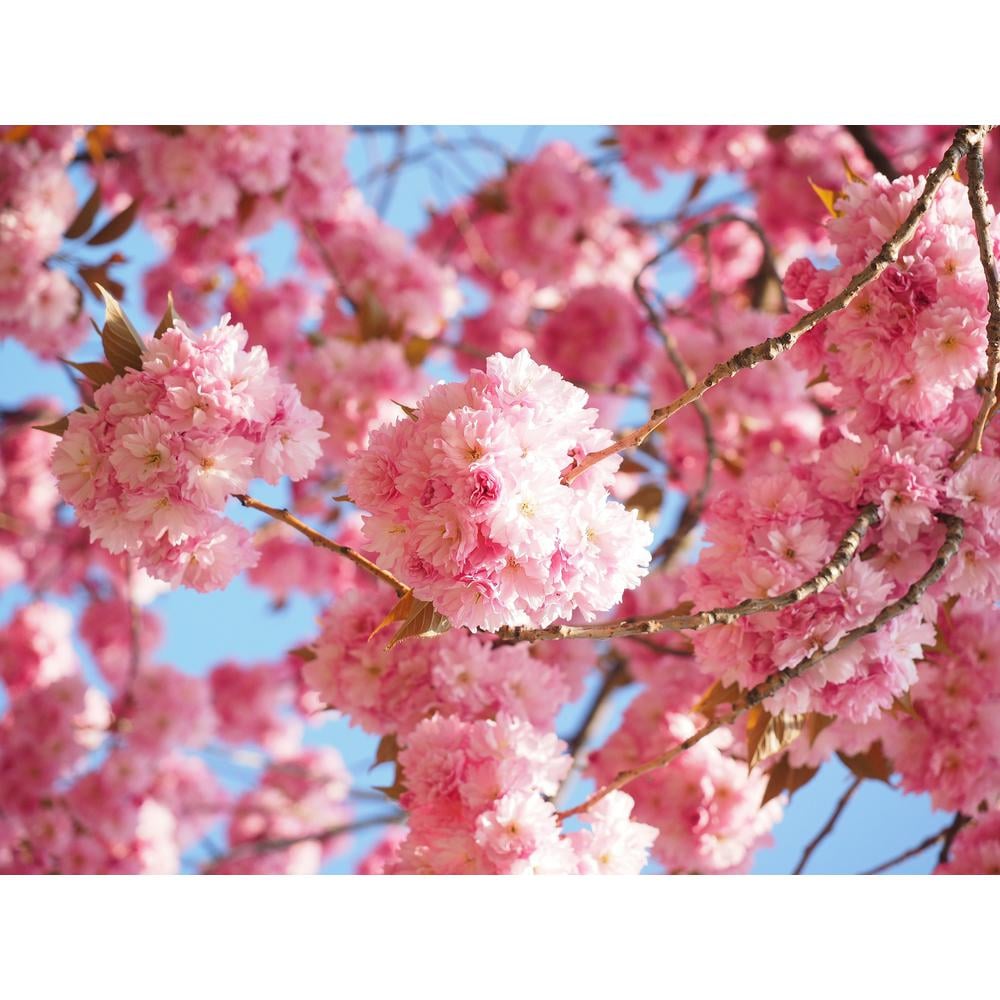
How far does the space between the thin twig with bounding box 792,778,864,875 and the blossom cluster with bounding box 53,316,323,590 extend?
0.86 m

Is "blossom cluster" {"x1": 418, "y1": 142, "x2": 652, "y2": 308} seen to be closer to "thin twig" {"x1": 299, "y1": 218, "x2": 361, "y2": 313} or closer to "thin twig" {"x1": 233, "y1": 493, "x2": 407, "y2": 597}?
"thin twig" {"x1": 299, "y1": 218, "x2": 361, "y2": 313}

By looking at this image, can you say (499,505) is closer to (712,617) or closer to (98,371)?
(712,617)

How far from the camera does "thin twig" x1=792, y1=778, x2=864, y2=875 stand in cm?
136

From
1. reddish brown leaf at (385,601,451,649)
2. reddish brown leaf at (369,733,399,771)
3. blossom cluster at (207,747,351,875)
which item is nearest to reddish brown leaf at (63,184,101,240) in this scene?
reddish brown leaf at (369,733,399,771)

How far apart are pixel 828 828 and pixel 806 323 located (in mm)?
779

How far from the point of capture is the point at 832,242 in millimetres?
1095


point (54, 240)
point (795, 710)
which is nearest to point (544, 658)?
point (795, 710)

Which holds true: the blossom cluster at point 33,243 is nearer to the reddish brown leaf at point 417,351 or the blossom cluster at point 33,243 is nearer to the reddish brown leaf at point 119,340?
the reddish brown leaf at point 417,351

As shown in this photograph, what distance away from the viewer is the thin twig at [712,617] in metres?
0.88

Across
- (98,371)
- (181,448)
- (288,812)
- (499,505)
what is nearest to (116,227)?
(98,371)

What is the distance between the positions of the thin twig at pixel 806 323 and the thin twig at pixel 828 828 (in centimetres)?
72
